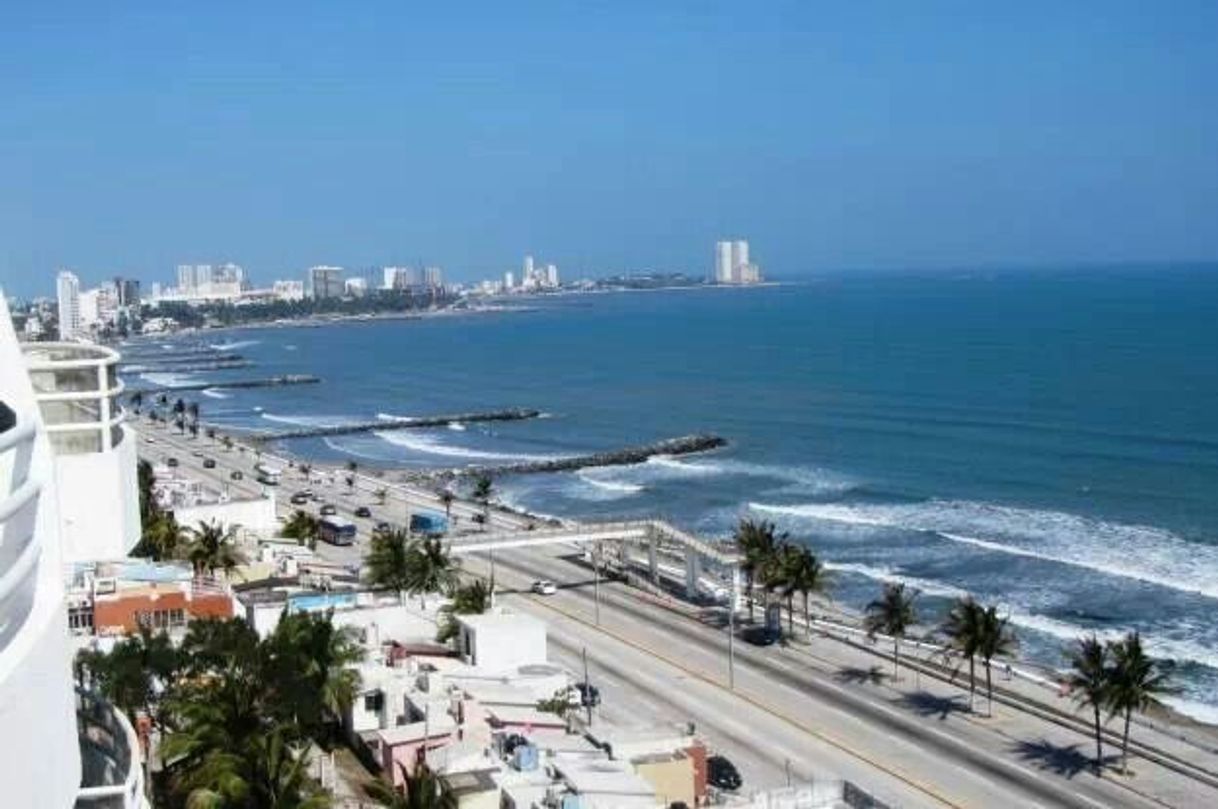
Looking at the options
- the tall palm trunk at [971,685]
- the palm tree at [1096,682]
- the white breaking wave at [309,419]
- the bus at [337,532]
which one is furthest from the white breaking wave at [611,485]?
the palm tree at [1096,682]

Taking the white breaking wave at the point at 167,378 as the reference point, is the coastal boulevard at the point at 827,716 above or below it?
above

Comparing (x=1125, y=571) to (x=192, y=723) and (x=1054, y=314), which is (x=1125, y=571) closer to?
(x=192, y=723)

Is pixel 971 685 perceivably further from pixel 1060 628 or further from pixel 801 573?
pixel 1060 628

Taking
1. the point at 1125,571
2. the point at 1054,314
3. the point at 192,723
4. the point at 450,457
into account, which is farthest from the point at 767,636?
the point at 1054,314

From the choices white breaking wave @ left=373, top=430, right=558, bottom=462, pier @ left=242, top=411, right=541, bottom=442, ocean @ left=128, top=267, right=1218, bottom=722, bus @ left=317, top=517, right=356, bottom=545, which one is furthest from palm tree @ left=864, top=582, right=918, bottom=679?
pier @ left=242, top=411, right=541, bottom=442

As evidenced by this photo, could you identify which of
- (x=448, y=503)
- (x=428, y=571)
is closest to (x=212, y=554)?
(x=428, y=571)

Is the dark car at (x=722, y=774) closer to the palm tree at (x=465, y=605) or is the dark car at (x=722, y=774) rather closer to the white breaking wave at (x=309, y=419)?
the palm tree at (x=465, y=605)
